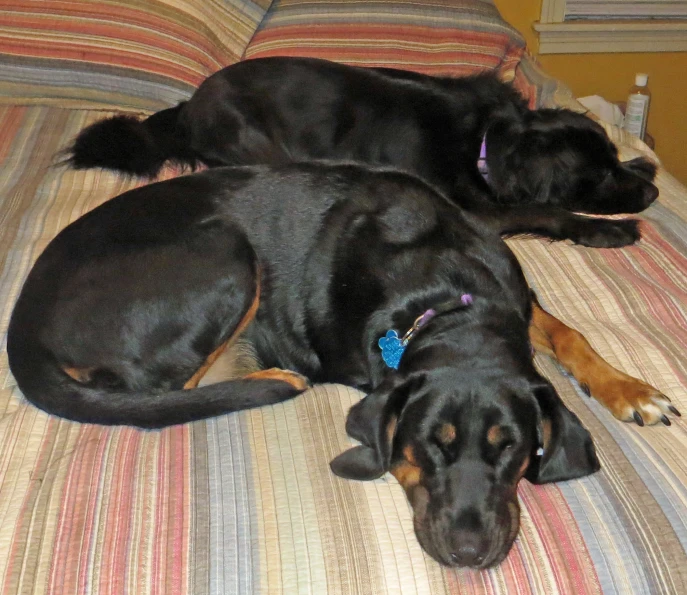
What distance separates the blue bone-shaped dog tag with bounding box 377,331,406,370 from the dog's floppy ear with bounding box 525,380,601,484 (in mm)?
339

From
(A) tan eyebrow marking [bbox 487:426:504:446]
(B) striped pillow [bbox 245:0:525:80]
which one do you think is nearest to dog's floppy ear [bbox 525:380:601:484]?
(A) tan eyebrow marking [bbox 487:426:504:446]

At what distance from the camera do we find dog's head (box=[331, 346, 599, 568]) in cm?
141

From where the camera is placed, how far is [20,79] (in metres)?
3.04

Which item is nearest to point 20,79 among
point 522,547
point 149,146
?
point 149,146

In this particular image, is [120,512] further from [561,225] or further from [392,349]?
[561,225]

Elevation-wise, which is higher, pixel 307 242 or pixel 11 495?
pixel 307 242

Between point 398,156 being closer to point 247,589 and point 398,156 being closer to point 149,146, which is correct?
point 149,146

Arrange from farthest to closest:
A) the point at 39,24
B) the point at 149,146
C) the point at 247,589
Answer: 1. the point at 39,24
2. the point at 149,146
3. the point at 247,589

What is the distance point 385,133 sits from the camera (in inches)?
114

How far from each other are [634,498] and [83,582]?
103 centimetres

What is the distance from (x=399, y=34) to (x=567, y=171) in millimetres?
1046

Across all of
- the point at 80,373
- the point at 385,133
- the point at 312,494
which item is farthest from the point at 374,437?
the point at 385,133

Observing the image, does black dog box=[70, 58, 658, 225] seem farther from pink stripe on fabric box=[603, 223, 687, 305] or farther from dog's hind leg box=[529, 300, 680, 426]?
dog's hind leg box=[529, 300, 680, 426]

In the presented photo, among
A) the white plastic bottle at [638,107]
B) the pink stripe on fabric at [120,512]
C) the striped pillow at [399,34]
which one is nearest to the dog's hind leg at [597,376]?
the pink stripe on fabric at [120,512]
